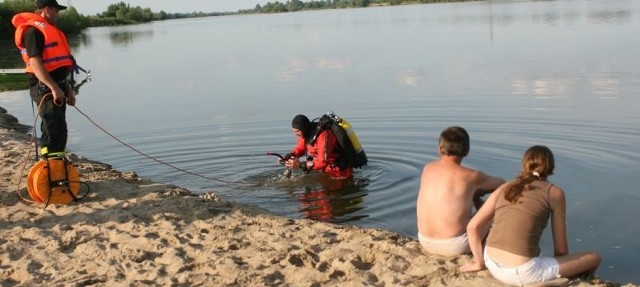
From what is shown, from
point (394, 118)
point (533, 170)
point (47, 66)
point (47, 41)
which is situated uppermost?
point (47, 41)

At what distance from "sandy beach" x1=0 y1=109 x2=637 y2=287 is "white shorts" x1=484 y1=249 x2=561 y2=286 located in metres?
0.16

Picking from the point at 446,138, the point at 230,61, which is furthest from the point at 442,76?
the point at 446,138

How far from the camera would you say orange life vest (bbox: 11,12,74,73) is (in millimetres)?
7703

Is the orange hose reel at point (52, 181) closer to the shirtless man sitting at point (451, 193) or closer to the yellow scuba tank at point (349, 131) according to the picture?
the yellow scuba tank at point (349, 131)

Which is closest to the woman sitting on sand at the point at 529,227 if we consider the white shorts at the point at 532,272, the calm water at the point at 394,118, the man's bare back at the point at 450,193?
the white shorts at the point at 532,272

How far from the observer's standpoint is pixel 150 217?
7.50m

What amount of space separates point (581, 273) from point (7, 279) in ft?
14.0

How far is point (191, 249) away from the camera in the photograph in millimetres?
6469

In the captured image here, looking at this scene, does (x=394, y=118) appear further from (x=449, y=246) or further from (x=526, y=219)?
(x=526, y=219)

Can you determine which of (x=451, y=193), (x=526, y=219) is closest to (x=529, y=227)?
(x=526, y=219)

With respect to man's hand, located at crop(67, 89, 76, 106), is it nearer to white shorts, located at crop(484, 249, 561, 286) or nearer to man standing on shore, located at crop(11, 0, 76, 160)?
man standing on shore, located at crop(11, 0, 76, 160)

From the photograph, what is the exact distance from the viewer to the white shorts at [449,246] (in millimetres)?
5836

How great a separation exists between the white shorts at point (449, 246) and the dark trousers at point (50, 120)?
4.08 metres

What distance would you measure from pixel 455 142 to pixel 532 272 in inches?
45.2
